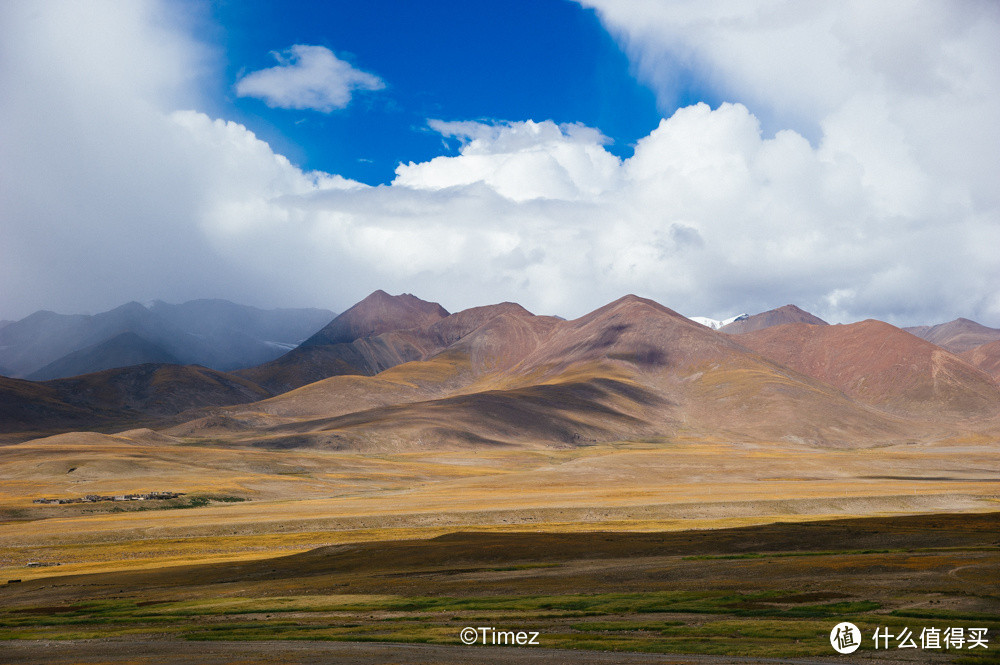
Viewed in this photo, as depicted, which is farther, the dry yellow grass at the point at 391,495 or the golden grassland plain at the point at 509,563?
the dry yellow grass at the point at 391,495

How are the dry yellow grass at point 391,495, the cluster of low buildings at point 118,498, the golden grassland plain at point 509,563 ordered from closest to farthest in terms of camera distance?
the golden grassland plain at point 509,563 → the dry yellow grass at point 391,495 → the cluster of low buildings at point 118,498

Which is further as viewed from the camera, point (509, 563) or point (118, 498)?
point (118, 498)

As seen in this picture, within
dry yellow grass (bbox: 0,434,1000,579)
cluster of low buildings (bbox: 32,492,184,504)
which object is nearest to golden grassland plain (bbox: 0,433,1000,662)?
dry yellow grass (bbox: 0,434,1000,579)

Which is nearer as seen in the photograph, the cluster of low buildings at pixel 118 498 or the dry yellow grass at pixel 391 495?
the dry yellow grass at pixel 391 495

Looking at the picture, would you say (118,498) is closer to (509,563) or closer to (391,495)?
(391,495)

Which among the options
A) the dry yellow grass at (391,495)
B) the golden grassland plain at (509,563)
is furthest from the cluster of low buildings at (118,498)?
the dry yellow grass at (391,495)

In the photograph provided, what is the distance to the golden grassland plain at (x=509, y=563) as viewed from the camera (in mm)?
25969

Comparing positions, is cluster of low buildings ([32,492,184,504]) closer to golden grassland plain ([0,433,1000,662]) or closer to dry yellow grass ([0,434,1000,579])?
golden grassland plain ([0,433,1000,662])

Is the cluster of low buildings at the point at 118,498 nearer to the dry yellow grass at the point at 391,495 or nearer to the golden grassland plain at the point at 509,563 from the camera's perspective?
the golden grassland plain at the point at 509,563

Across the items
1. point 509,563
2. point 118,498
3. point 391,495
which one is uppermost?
point 391,495

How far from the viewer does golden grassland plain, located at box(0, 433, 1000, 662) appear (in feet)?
85.2

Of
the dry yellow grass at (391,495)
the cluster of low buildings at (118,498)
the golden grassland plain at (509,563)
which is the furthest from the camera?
the cluster of low buildings at (118,498)

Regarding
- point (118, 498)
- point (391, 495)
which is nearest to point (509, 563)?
point (391, 495)

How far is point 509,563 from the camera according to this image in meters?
42.0
